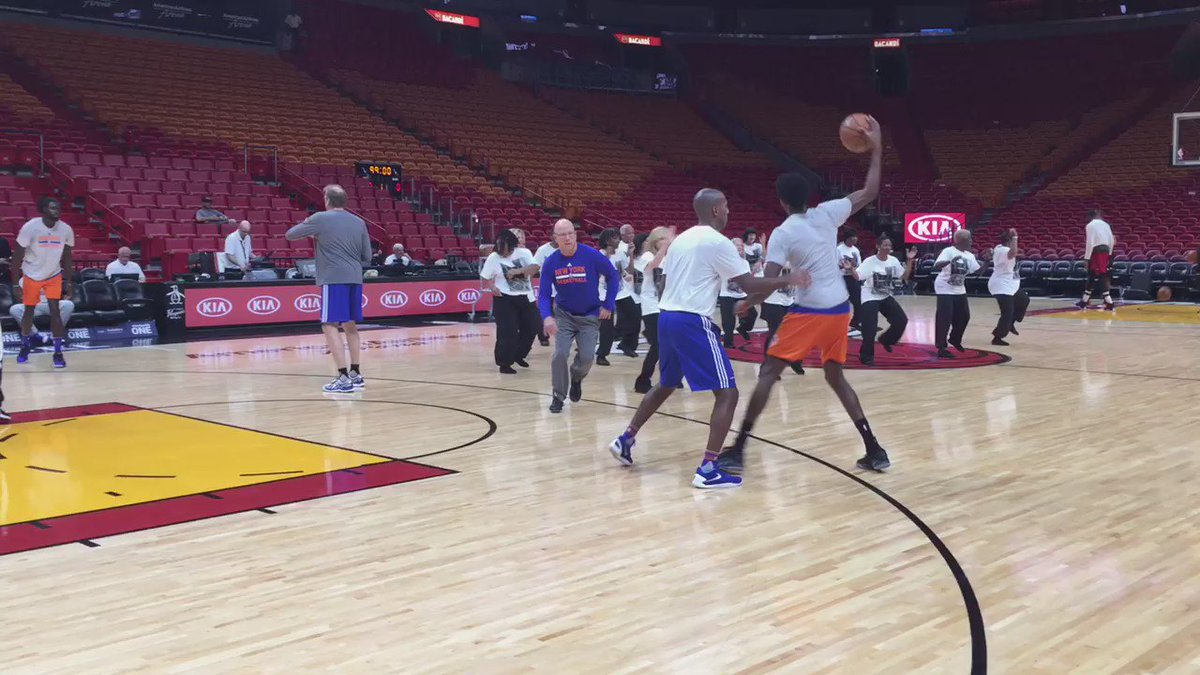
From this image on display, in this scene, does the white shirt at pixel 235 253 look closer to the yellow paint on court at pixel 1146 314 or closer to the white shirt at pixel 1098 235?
the yellow paint on court at pixel 1146 314

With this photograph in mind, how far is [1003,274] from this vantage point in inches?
523

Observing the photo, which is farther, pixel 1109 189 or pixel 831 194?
pixel 831 194

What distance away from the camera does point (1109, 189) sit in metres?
30.1

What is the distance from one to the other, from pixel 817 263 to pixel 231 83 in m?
23.4

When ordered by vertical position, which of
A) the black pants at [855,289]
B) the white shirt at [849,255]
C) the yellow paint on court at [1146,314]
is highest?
the white shirt at [849,255]

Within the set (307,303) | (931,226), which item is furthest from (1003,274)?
(931,226)

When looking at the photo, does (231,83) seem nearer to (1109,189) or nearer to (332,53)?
(332,53)

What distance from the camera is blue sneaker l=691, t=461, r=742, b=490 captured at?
5.96m

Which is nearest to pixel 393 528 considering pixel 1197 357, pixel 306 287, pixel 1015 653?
pixel 1015 653

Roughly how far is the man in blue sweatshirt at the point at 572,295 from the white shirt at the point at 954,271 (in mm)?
5079

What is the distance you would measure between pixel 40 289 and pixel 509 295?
526 centimetres

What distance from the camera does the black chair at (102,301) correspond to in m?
15.4

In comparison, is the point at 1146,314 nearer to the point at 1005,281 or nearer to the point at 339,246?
the point at 1005,281

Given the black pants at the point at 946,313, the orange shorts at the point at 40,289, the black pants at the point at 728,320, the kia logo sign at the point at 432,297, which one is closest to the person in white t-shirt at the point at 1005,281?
the black pants at the point at 946,313
